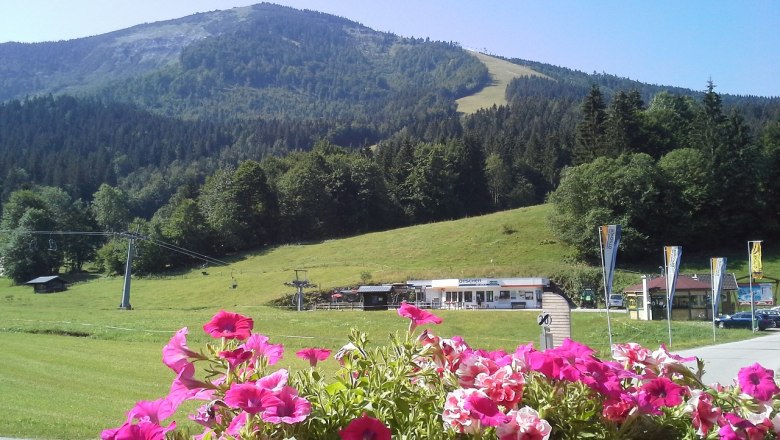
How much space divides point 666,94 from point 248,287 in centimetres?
7376

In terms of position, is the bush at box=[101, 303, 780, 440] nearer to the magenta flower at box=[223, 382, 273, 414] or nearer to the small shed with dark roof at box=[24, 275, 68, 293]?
the magenta flower at box=[223, 382, 273, 414]

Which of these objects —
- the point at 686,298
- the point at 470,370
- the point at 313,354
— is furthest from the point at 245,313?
the point at 470,370

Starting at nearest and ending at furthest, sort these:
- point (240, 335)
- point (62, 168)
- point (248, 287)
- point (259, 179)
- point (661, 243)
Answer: point (240, 335)
point (248, 287)
point (661, 243)
point (259, 179)
point (62, 168)

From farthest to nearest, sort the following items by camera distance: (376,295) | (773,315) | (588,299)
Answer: (588,299)
(376,295)
(773,315)

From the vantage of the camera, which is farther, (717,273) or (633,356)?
(717,273)

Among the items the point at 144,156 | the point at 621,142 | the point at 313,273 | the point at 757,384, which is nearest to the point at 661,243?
the point at 621,142

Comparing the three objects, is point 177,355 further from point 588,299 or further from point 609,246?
point 588,299

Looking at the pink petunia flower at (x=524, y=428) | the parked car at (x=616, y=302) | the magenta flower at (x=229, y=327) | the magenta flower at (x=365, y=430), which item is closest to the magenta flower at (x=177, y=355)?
the magenta flower at (x=229, y=327)

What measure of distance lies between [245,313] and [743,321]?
33.5m

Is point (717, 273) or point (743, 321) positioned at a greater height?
point (717, 273)

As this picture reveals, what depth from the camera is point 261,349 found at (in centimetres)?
225

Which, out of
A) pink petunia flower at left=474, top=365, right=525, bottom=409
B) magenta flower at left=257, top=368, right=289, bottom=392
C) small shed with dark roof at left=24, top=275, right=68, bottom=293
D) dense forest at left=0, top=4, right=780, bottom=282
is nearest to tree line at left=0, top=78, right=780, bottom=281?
dense forest at left=0, top=4, right=780, bottom=282

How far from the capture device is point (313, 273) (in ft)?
218

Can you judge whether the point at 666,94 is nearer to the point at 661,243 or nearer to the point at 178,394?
the point at 661,243
